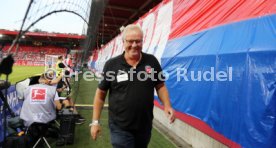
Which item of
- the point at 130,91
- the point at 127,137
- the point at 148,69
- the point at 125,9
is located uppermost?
the point at 125,9

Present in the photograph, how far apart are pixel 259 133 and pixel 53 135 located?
333cm

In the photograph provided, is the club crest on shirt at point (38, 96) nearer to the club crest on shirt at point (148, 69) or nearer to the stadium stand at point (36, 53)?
the club crest on shirt at point (148, 69)

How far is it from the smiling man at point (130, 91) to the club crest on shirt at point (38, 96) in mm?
1909

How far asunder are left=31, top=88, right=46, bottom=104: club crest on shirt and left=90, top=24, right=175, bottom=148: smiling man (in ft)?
6.26

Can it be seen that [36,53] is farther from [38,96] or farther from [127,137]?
[127,137]

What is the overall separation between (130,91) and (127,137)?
0.39 m

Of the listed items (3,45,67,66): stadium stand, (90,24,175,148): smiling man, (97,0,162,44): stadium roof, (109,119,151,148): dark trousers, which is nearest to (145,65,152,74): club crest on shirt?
(90,24,175,148): smiling man

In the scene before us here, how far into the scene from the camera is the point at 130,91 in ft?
6.88

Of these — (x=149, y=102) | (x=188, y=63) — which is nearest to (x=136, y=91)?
(x=149, y=102)

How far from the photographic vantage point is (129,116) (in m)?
2.10

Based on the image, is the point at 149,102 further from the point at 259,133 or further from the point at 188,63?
the point at 188,63

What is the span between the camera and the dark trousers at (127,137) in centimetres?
213

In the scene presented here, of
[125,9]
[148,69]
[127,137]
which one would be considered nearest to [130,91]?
[148,69]

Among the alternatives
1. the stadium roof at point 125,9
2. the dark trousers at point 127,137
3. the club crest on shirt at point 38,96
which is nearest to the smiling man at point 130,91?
the dark trousers at point 127,137
